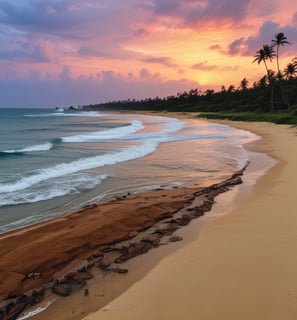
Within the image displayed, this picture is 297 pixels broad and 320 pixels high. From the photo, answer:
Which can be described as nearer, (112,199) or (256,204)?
(256,204)

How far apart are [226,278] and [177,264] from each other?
2.63 feet

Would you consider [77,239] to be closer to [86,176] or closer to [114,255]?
[114,255]

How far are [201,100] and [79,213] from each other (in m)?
110

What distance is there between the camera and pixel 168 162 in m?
15.6

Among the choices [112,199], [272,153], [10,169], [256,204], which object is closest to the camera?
[256,204]

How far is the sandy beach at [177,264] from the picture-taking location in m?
4.02

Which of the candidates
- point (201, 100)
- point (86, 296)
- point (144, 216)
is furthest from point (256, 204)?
point (201, 100)

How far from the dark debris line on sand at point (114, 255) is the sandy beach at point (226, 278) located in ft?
1.86

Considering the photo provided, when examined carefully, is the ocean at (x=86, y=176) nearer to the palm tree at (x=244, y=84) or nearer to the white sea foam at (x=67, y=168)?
the white sea foam at (x=67, y=168)

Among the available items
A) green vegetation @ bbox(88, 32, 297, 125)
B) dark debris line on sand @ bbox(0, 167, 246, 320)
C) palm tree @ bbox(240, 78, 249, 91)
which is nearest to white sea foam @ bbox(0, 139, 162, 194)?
dark debris line on sand @ bbox(0, 167, 246, 320)

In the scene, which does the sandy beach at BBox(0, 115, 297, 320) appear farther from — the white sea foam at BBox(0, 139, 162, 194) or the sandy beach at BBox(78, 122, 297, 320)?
the white sea foam at BBox(0, 139, 162, 194)

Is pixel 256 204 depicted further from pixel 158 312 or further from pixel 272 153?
pixel 272 153

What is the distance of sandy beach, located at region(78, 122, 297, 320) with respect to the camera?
3918 mm

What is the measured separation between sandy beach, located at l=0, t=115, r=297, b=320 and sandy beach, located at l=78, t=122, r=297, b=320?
11mm
